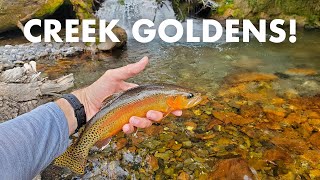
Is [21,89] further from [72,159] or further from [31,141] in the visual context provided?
[31,141]

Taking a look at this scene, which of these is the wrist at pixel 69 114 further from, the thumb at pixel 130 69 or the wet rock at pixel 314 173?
the wet rock at pixel 314 173

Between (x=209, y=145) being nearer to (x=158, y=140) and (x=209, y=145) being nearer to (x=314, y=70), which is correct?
(x=158, y=140)

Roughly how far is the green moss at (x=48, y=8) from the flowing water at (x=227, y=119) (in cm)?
377

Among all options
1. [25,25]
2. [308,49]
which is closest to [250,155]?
[308,49]

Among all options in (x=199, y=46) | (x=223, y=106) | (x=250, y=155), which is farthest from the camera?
(x=199, y=46)

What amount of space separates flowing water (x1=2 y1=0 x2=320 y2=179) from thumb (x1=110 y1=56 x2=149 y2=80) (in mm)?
2006

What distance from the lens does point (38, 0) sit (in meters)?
13.3

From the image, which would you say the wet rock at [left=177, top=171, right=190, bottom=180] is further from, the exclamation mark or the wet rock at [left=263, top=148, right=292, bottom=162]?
the exclamation mark

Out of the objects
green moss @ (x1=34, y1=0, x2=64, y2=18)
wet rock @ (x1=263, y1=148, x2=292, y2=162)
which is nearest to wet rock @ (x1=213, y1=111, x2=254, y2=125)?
wet rock @ (x1=263, y1=148, x2=292, y2=162)

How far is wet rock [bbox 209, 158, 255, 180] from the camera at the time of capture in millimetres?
4523

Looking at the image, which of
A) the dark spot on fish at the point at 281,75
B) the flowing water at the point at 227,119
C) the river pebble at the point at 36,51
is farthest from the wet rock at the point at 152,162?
the river pebble at the point at 36,51

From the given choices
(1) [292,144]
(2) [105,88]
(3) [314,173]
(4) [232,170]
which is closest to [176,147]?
(4) [232,170]

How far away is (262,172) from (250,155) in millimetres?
417

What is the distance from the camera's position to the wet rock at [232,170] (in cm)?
452
